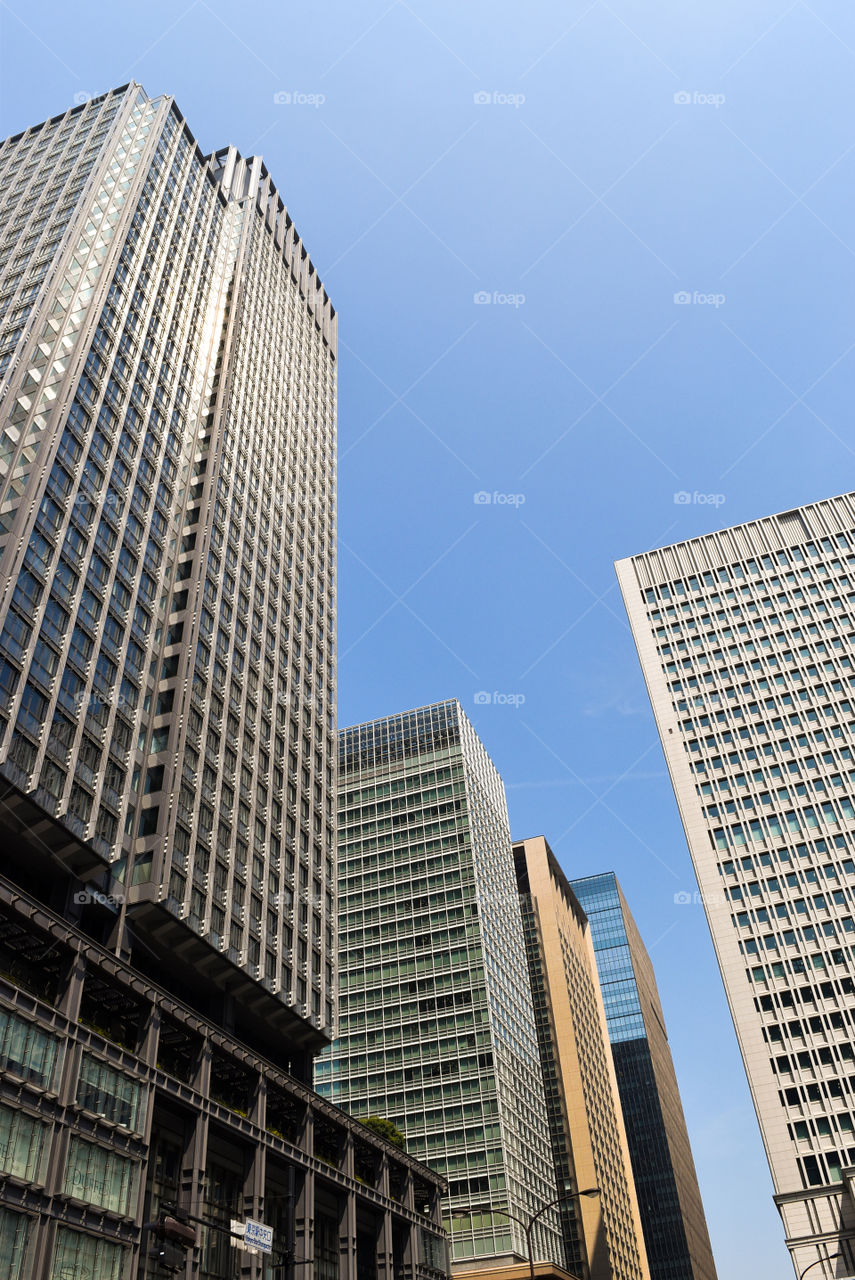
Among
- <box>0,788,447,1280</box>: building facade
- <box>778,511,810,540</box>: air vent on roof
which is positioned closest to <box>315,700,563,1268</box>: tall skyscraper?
<box>0,788,447,1280</box>: building facade

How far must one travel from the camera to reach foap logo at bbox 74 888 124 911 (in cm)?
4825

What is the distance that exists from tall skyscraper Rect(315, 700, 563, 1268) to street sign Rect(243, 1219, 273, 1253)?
168 ft

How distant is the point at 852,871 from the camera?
316 ft

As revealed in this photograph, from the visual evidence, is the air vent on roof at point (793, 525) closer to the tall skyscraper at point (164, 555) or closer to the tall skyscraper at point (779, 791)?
the tall skyscraper at point (779, 791)

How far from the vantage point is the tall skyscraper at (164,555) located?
2035 inches

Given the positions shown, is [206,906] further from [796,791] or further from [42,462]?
[796,791]

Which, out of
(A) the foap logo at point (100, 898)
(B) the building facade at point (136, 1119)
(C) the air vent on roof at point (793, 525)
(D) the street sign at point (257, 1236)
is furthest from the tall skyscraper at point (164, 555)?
(C) the air vent on roof at point (793, 525)

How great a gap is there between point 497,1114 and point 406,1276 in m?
29.1

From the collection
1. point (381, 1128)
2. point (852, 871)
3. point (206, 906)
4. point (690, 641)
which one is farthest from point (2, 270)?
point (852, 871)

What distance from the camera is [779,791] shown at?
340ft

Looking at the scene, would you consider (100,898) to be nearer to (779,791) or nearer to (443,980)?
(443,980)

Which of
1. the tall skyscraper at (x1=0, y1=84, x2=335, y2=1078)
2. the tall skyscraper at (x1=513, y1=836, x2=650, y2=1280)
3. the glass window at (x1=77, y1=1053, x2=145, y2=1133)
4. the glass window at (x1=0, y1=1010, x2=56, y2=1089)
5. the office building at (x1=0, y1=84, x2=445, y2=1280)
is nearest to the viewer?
the glass window at (x1=0, y1=1010, x2=56, y2=1089)

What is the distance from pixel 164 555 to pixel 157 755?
14.7 m

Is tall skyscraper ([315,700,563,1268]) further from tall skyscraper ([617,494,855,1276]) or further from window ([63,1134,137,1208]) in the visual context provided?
window ([63,1134,137,1208])
